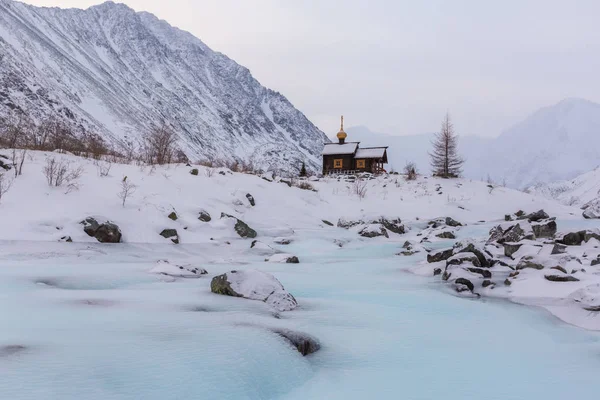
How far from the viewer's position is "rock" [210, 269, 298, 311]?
540cm

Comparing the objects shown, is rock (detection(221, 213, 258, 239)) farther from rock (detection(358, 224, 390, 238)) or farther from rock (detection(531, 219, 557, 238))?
rock (detection(531, 219, 557, 238))

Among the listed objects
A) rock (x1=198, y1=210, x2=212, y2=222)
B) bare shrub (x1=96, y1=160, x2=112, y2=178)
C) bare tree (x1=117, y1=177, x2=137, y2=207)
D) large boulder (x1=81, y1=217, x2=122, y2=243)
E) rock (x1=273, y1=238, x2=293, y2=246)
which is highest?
bare shrub (x1=96, y1=160, x2=112, y2=178)

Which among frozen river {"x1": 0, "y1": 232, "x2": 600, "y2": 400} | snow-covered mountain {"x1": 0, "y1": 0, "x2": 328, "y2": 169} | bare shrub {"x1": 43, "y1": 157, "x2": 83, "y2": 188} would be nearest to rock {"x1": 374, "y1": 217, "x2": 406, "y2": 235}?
frozen river {"x1": 0, "y1": 232, "x2": 600, "y2": 400}

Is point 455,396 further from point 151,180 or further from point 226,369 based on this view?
point 151,180

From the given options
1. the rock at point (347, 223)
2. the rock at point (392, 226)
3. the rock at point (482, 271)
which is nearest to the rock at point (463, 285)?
the rock at point (482, 271)

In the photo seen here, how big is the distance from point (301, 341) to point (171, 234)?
765 centimetres

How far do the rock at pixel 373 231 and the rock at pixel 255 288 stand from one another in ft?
33.9

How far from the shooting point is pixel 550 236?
13102mm

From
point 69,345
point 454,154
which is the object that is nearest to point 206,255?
point 69,345

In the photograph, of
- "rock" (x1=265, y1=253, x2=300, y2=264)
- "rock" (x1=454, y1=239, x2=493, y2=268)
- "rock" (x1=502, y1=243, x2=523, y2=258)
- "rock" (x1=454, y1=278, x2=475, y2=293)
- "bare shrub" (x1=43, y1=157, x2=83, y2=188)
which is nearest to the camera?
"rock" (x1=454, y1=278, x2=475, y2=293)

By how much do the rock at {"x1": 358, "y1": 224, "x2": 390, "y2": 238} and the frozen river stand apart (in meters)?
8.92

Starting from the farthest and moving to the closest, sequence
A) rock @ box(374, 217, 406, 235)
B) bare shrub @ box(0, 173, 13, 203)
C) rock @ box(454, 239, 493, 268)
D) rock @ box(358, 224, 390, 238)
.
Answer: rock @ box(374, 217, 406, 235) → rock @ box(358, 224, 390, 238) → bare shrub @ box(0, 173, 13, 203) → rock @ box(454, 239, 493, 268)

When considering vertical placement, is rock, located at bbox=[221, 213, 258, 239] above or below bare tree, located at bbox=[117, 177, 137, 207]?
below

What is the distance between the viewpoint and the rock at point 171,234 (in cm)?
1071
